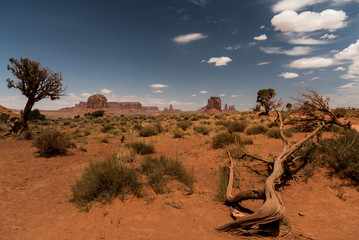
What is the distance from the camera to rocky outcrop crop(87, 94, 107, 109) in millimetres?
161375

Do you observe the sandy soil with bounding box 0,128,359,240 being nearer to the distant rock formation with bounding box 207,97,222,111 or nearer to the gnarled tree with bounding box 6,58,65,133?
the gnarled tree with bounding box 6,58,65,133

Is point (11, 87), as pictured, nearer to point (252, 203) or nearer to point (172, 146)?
point (172, 146)

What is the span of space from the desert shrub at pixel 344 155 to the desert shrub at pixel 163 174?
4542mm

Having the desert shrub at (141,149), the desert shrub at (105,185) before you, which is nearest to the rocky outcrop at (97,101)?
the desert shrub at (141,149)

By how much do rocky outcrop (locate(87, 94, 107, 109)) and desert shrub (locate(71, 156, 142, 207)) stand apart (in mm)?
171616

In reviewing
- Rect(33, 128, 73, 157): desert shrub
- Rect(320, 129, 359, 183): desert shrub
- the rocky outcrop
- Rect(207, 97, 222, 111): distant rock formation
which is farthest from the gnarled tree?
the rocky outcrop

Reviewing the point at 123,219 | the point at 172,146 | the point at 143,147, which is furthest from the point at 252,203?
the point at 172,146

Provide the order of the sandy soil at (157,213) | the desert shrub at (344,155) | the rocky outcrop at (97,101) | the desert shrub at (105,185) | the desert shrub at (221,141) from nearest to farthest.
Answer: the sandy soil at (157,213), the desert shrub at (105,185), the desert shrub at (344,155), the desert shrub at (221,141), the rocky outcrop at (97,101)

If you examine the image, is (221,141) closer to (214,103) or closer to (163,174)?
(163,174)

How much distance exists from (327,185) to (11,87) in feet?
76.1

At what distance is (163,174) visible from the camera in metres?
5.94

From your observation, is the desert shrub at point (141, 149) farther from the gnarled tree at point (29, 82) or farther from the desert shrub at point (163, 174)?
the gnarled tree at point (29, 82)

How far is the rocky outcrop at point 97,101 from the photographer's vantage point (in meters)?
161

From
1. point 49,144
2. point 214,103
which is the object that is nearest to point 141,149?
point 49,144
